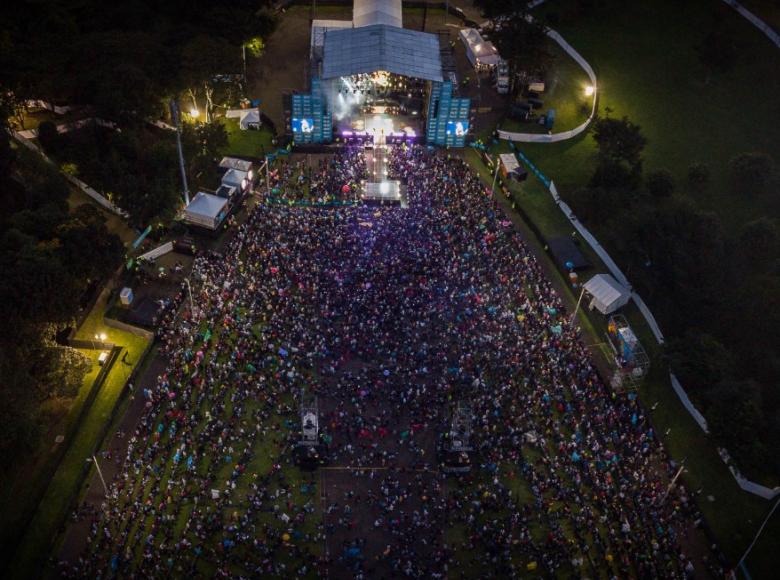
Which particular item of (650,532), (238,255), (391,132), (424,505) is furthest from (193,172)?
(650,532)

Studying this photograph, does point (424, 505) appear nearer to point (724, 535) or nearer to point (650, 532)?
point (650, 532)

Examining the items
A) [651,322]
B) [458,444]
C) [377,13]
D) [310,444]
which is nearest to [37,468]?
[310,444]

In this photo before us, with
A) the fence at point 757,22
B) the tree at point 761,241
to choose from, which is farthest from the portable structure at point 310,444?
the fence at point 757,22

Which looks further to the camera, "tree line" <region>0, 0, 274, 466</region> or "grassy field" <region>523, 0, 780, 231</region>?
"grassy field" <region>523, 0, 780, 231</region>

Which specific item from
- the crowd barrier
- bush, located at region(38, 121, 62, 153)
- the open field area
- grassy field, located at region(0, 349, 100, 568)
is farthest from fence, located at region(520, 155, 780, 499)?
bush, located at region(38, 121, 62, 153)

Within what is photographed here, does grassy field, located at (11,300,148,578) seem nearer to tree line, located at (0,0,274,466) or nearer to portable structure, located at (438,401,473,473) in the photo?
tree line, located at (0,0,274,466)

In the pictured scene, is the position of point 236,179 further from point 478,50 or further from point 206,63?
point 478,50
